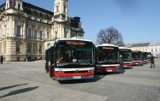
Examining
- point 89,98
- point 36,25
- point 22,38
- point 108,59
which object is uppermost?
point 36,25

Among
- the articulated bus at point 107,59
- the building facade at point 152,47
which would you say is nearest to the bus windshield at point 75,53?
the articulated bus at point 107,59

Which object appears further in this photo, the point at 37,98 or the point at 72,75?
the point at 72,75

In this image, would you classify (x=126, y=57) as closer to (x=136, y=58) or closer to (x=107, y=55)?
(x=107, y=55)

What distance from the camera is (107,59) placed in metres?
15.3

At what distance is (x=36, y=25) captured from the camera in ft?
210

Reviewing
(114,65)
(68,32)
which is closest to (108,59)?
(114,65)

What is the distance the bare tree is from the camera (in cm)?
7525

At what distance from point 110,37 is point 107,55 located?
61442 millimetres

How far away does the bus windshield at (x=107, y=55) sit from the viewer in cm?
1513

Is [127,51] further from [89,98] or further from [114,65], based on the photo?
[89,98]

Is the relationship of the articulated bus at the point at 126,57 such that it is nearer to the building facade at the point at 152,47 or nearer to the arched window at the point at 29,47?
the arched window at the point at 29,47

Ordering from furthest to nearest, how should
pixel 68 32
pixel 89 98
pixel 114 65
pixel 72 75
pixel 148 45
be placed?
1. pixel 148 45
2. pixel 68 32
3. pixel 114 65
4. pixel 72 75
5. pixel 89 98

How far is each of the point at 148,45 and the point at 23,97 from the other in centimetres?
13418

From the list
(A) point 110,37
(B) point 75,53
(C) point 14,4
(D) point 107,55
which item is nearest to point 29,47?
(C) point 14,4
